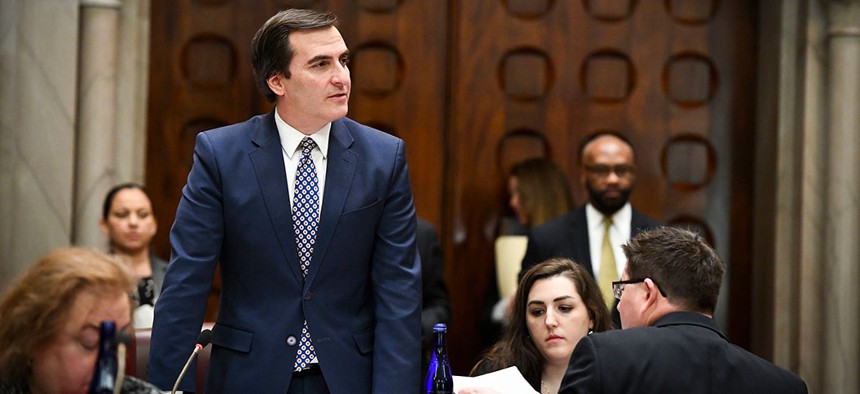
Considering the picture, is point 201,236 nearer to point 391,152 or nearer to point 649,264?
point 391,152

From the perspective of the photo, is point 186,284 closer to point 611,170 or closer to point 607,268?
point 607,268

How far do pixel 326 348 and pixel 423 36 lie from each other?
3.27m

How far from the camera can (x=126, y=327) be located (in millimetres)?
2564

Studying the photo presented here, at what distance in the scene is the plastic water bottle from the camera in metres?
3.33

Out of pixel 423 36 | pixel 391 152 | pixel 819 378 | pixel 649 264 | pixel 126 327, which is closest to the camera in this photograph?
pixel 126 327

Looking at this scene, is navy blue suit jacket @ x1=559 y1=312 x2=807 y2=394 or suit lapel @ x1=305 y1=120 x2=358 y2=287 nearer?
navy blue suit jacket @ x1=559 y1=312 x2=807 y2=394

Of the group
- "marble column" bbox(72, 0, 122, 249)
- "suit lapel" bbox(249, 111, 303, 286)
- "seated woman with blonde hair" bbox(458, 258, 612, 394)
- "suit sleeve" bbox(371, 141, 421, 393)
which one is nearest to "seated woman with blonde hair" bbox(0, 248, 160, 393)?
"suit lapel" bbox(249, 111, 303, 286)

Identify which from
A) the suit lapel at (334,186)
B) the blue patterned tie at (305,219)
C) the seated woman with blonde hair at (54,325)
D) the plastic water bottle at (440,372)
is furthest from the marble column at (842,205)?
the seated woman with blonde hair at (54,325)

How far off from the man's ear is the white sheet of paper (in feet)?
3.15

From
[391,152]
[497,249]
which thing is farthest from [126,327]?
[497,249]

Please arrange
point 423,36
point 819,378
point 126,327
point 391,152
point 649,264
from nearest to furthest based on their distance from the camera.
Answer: point 126,327 < point 649,264 < point 391,152 < point 819,378 < point 423,36

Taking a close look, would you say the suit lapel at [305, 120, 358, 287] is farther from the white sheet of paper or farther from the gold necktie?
the gold necktie

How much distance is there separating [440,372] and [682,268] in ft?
2.35

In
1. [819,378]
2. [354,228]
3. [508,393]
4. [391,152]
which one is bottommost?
[819,378]
